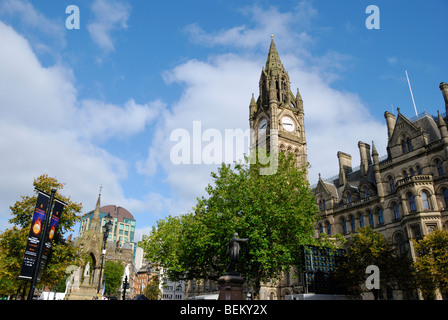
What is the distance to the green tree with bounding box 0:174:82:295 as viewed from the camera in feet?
86.6

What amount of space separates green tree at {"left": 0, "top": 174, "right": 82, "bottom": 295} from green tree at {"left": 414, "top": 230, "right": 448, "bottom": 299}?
95.2 feet

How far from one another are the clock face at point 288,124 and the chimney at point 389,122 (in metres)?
22.0

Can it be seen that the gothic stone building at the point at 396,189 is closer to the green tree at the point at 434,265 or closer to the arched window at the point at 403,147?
the arched window at the point at 403,147

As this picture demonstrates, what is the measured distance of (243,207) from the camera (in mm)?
25547

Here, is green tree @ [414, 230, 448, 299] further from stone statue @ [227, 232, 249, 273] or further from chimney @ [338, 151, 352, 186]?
chimney @ [338, 151, 352, 186]

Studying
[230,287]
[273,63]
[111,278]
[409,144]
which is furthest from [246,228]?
[111,278]

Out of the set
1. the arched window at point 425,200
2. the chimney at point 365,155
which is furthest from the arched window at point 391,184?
the chimney at point 365,155

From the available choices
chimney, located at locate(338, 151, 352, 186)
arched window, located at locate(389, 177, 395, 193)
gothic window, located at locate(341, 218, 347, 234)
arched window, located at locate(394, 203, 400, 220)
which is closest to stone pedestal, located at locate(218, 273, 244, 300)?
arched window, located at locate(394, 203, 400, 220)

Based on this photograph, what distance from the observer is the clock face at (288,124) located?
63.1m

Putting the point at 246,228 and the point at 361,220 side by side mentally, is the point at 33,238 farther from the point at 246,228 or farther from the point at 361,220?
the point at 361,220

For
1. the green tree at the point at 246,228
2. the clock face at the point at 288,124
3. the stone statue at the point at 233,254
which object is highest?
the clock face at the point at 288,124
